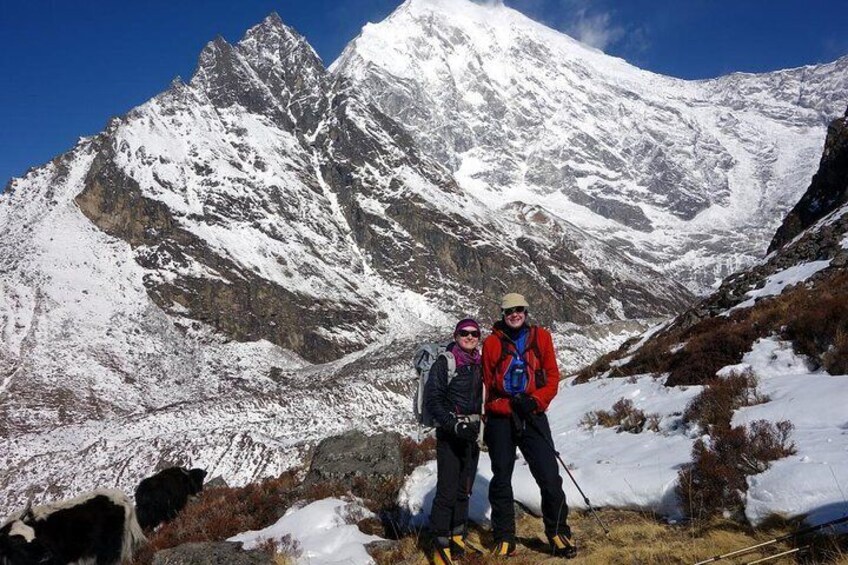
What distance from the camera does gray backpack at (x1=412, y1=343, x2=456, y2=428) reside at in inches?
261

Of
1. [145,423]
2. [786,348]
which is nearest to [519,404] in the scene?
[786,348]

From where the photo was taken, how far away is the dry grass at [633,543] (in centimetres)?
538

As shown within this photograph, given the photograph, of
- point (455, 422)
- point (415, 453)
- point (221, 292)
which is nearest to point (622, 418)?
point (415, 453)

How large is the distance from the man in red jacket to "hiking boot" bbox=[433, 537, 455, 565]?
20.9 inches

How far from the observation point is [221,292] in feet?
435

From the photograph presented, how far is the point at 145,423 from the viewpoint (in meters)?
65.3

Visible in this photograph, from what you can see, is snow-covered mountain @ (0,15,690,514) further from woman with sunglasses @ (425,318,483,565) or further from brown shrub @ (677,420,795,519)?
brown shrub @ (677,420,795,519)

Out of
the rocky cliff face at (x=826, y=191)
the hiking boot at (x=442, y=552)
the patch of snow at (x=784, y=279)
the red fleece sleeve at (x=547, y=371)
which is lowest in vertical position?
the hiking boot at (x=442, y=552)

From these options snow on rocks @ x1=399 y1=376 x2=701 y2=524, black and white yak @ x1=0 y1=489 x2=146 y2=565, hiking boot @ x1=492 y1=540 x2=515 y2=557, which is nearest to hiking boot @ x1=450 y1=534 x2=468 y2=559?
hiking boot @ x1=492 y1=540 x2=515 y2=557

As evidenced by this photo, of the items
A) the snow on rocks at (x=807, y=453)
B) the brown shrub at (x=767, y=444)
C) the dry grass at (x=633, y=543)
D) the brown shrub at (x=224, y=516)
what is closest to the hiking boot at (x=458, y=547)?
the dry grass at (x=633, y=543)

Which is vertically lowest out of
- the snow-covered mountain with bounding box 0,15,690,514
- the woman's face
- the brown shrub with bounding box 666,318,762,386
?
the brown shrub with bounding box 666,318,762,386

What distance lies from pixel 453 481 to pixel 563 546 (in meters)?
1.36

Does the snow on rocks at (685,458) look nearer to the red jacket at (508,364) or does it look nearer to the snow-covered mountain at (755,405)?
the snow-covered mountain at (755,405)

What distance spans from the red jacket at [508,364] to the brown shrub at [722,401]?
2.58 m
